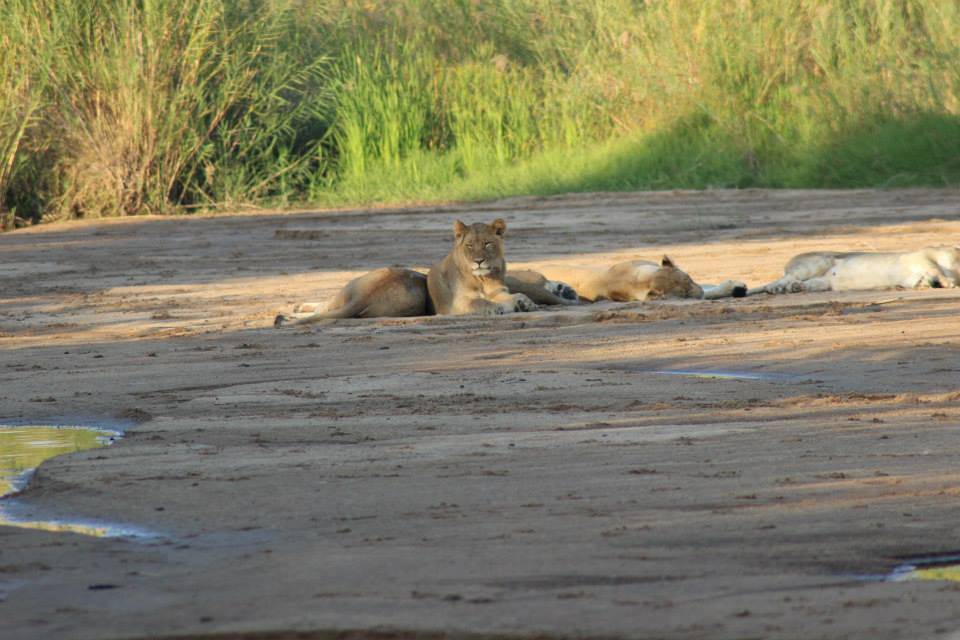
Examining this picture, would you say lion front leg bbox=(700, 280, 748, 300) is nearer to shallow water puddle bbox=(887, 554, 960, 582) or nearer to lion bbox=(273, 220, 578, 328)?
Result: lion bbox=(273, 220, 578, 328)

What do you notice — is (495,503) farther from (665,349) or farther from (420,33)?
(420,33)

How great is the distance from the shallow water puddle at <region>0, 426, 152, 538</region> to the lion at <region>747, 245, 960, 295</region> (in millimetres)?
5259

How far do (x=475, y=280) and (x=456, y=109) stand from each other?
10.9 m

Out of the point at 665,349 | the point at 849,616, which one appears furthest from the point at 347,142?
the point at 849,616

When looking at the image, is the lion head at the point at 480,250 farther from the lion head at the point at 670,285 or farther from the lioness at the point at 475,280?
the lion head at the point at 670,285

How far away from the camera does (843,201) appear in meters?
16.4

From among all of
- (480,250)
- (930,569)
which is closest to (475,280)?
(480,250)

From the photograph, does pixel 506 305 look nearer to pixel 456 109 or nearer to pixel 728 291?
pixel 728 291

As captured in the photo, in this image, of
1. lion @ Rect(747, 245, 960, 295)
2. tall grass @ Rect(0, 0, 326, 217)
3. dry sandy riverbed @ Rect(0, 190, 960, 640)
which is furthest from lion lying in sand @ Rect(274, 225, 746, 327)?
tall grass @ Rect(0, 0, 326, 217)

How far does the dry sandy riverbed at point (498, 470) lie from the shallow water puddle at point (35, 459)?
11cm

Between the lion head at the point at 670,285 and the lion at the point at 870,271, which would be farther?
the lion head at the point at 670,285

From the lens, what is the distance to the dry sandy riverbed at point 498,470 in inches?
145

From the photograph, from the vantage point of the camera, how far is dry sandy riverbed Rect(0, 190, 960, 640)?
3.69m

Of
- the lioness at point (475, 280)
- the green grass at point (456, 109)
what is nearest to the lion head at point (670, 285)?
the lioness at point (475, 280)
